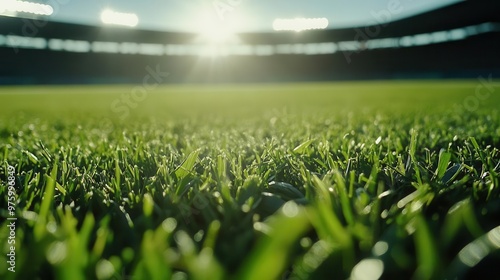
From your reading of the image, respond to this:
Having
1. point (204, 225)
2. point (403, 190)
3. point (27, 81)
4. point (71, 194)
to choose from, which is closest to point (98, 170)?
point (71, 194)

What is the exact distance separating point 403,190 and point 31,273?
51 cm

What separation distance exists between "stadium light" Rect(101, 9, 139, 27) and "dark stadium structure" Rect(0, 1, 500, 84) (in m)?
1.06

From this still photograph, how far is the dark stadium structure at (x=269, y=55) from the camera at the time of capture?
2453 centimetres

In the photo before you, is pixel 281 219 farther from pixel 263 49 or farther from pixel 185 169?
pixel 263 49

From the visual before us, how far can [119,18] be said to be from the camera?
27.8m

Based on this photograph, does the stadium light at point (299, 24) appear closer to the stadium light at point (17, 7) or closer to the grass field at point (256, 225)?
the stadium light at point (17, 7)

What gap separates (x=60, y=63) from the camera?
26578 millimetres

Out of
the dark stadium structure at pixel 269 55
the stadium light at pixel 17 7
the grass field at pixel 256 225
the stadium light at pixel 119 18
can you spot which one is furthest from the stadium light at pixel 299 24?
the grass field at pixel 256 225

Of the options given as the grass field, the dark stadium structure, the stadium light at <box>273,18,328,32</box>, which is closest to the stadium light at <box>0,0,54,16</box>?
the dark stadium structure

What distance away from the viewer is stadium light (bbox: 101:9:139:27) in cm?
2694

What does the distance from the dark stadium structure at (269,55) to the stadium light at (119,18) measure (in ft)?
3.49

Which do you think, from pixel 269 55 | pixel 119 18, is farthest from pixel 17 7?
pixel 269 55

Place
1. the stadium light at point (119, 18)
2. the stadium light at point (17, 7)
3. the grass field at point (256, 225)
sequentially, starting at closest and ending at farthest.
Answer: the grass field at point (256, 225)
the stadium light at point (17, 7)
the stadium light at point (119, 18)

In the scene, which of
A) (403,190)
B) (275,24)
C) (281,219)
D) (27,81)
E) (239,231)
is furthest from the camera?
(275,24)
